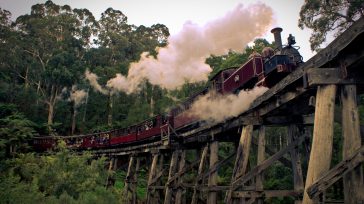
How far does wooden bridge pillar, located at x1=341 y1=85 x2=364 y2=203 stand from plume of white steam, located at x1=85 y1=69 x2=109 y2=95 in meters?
35.6

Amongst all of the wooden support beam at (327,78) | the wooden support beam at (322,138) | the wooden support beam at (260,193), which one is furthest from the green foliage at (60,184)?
the wooden support beam at (327,78)

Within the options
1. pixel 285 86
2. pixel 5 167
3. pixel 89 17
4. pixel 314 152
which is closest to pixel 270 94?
pixel 285 86

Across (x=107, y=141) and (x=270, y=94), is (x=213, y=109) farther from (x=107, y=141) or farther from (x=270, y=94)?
(x=107, y=141)

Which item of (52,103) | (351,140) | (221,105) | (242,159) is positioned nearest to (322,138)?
(351,140)

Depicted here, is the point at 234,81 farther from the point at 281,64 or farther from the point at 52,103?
the point at 52,103

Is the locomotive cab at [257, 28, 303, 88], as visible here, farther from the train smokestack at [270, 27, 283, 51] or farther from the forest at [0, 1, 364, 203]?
the forest at [0, 1, 364, 203]

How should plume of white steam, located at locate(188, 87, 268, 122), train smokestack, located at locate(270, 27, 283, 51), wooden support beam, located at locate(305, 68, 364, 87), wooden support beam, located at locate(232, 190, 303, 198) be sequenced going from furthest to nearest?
train smokestack, located at locate(270, 27, 283, 51) → plume of white steam, located at locate(188, 87, 268, 122) → wooden support beam, located at locate(232, 190, 303, 198) → wooden support beam, located at locate(305, 68, 364, 87)

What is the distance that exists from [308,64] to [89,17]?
4680 centimetres

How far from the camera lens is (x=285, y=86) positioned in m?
6.19

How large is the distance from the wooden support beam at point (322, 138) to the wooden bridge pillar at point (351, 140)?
195 millimetres

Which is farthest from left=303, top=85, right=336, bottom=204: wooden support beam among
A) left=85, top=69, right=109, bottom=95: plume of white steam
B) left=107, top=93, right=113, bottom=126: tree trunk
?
left=85, top=69, right=109, bottom=95: plume of white steam

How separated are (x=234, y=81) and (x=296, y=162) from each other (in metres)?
3.48

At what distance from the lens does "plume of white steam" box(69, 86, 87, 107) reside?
3759cm

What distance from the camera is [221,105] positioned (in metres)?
10.9
